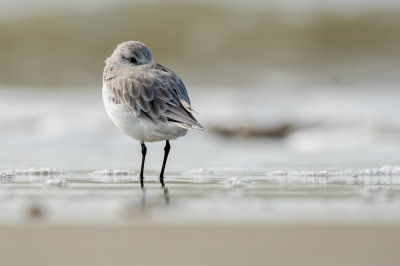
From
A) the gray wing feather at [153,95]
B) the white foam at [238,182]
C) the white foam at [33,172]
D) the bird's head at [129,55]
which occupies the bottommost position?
the white foam at [238,182]

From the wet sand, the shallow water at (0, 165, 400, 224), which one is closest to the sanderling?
the shallow water at (0, 165, 400, 224)

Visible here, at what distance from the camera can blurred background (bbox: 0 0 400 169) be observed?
726 cm

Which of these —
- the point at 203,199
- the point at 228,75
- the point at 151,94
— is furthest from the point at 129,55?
the point at 228,75

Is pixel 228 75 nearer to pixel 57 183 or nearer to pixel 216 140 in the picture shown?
pixel 216 140

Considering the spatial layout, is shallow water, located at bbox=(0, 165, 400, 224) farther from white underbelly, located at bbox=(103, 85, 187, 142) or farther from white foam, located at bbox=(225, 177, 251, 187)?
white underbelly, located at bbox=(103, 85, 187, 142)

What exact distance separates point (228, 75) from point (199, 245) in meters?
12.5

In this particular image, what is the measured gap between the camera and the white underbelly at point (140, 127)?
403 centimetres

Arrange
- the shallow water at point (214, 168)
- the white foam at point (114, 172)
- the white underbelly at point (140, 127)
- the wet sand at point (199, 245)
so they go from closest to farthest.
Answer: the wet sand at point (199, 245) < the shallow water at point (214, 168) < the white underbelly at point (140, 127) < the white foam at point (114, 172)

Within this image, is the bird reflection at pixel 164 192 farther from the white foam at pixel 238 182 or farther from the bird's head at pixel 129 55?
the bird's head at pixel 129 55

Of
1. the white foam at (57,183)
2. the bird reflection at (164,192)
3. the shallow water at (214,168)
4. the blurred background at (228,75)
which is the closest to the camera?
the shallow water at (214,168)

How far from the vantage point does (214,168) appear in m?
4.90

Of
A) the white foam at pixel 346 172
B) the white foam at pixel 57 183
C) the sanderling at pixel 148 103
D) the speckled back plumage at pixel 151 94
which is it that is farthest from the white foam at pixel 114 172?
the white foam at pixel 346 172

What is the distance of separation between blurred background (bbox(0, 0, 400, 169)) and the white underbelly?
1.19 metres

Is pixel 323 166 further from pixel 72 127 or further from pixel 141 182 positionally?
pixel 72 127
